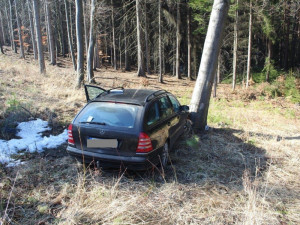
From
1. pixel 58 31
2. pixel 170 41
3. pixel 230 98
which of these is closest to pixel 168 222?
pixel 230 98

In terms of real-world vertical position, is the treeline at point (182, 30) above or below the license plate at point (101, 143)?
above

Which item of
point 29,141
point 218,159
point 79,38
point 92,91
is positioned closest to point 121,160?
point 218,159

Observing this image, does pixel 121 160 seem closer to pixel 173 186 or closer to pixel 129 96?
pixel 173 186

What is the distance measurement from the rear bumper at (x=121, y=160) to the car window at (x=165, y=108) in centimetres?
100

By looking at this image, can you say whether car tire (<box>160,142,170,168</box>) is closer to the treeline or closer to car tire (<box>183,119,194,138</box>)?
car tire (<box>183,119,194,138</box>)

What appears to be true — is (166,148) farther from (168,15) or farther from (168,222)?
(168,15)

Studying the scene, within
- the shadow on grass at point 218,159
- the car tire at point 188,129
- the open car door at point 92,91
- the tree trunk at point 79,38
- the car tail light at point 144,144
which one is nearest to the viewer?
the car tail light at point 144,144

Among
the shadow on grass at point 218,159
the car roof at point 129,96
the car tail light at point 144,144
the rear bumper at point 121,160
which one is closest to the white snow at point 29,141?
the rear bumper at point 121,160

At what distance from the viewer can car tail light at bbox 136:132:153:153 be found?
4031mm

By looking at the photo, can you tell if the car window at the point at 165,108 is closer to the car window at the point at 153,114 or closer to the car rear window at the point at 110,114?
the car window at the point at 153,114

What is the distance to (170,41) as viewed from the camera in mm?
29484

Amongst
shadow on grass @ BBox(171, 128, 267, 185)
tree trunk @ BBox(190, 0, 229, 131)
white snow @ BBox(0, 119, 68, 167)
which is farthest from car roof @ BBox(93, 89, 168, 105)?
tree trunk @ BBox(190, 0, 229, 131)

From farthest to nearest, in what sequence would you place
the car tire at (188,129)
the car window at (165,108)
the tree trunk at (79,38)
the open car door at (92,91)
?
the tree trunk at (79,38) < the car tire at (188,129) < the open car door at (92,91) < the car window at (165,108)

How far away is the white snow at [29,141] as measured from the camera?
513 centimetres
